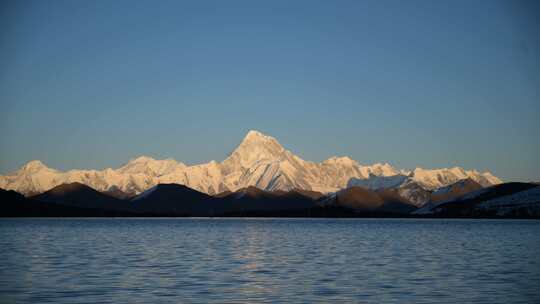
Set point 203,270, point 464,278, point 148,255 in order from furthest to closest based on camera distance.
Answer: point 148,255, point 203,270, point 464,278

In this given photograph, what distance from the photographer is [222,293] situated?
162 ft

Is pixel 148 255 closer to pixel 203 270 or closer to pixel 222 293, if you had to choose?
pixel 203 270

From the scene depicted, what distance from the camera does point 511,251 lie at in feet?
299

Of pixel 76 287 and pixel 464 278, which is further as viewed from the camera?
pixel 464 278

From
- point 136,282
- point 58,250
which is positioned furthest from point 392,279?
point 58,250

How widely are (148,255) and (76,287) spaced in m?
30.9

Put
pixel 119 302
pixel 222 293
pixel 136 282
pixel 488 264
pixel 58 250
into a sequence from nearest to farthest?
1. pixel 119 302
2. pixel 222 293
3. pixel 136 282
4. pixel 488 264
5. pixel 58 250

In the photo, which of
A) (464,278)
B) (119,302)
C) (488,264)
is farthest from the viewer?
(488,264)

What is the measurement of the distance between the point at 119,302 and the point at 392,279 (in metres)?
22.3

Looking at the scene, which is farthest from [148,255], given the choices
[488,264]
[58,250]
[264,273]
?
[488,264]

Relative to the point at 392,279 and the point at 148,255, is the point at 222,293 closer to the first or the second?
the point at 392,279

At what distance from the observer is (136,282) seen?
5469cm

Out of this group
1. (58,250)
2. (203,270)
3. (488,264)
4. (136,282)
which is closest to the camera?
(136,282)

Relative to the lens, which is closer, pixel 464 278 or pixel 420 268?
pixel 464 278
